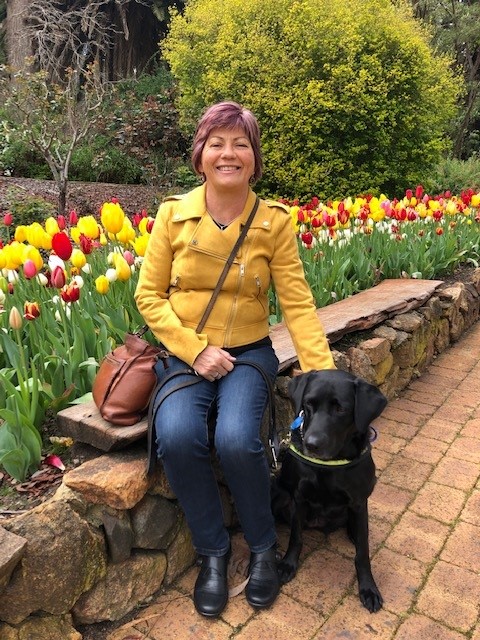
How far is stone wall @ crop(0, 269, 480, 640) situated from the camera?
69.5 inches

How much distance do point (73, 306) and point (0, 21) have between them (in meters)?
18.8

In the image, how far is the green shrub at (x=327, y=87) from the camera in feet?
27.8

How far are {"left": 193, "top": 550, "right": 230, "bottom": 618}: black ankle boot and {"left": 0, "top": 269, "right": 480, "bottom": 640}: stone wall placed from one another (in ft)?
0.57

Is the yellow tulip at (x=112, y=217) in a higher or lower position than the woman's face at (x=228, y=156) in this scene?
lower

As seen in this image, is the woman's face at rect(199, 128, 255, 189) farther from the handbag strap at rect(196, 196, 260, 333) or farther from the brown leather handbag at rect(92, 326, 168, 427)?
the brown leather handbag at rect(92, 326, 168, 427)

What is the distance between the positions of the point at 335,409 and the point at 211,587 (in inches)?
32.0

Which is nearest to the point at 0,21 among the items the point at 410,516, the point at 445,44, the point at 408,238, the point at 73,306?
the point at 445,44

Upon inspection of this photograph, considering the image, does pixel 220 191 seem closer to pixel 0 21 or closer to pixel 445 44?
pixel 445 44

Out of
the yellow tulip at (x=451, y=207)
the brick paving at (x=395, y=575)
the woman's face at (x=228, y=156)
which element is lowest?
the brick paving at (x=395, y=575)

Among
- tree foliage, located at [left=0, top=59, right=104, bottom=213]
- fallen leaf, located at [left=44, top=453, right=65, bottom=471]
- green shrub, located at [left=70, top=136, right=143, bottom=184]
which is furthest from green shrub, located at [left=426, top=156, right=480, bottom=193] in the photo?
fallen leaf, located at [left=44, top=453, right=65, bottom=471]

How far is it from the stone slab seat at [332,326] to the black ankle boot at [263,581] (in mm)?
647

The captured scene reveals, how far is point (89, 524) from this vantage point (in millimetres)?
1987

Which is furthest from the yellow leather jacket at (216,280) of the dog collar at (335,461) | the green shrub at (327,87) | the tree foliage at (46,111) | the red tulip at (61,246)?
the green shrub at (327,87)

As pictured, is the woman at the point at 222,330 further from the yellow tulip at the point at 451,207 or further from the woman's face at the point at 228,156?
the yellow tulip at the point at 451,207
